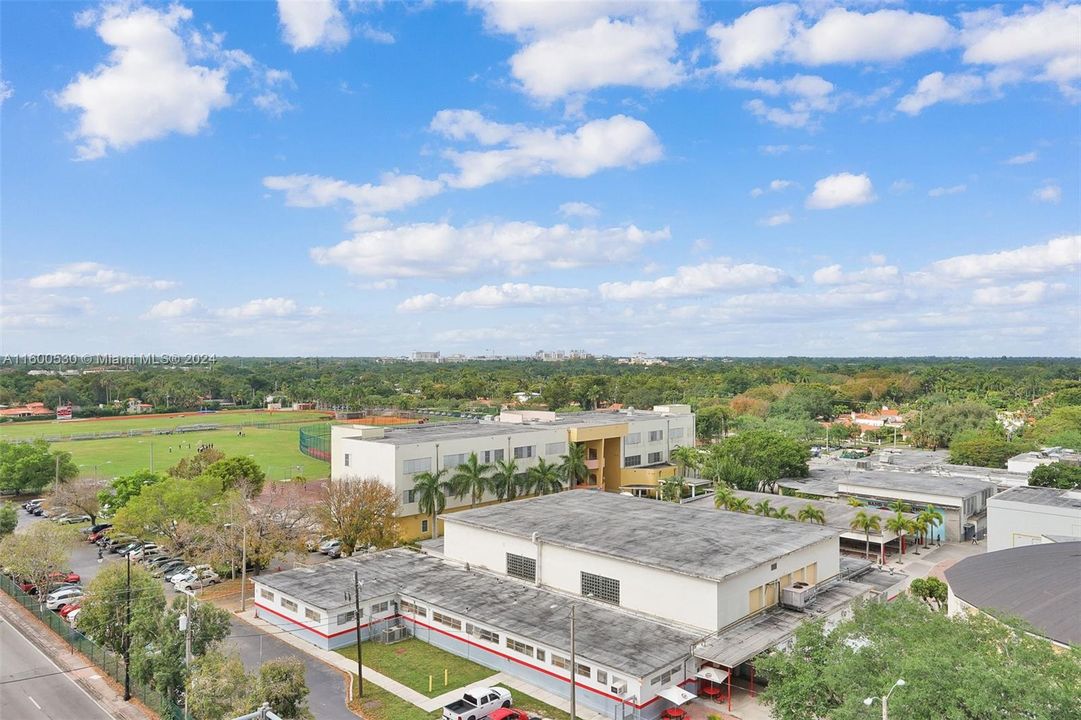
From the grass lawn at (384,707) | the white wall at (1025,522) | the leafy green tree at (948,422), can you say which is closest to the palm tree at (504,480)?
the grass lawn at (384,707)

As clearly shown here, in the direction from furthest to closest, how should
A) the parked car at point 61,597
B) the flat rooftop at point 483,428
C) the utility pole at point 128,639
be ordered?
1. the flat rooftop at point 483,428
2. the parked car at point 61,597
3. the utility pole at point 128,639

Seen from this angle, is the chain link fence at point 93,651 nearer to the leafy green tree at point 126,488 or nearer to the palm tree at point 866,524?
the leafy green tree at point 126,488

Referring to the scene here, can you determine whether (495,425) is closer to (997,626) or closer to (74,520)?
(74,520)

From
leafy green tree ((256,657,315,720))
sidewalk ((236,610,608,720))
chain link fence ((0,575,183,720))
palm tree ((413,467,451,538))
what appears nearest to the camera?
leafy green tree ((256,657,315,720))

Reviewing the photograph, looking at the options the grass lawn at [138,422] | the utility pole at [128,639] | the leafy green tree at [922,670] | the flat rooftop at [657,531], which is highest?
the leafy green tree at [922,670]

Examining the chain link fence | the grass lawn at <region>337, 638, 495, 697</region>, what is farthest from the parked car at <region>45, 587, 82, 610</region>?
the grass lawn at <region>337, 638, 495, 697</region>

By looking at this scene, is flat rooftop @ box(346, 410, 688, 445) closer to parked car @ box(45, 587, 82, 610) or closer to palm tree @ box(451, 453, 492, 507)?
palm tree @ box(451, 453, 492, 507)
